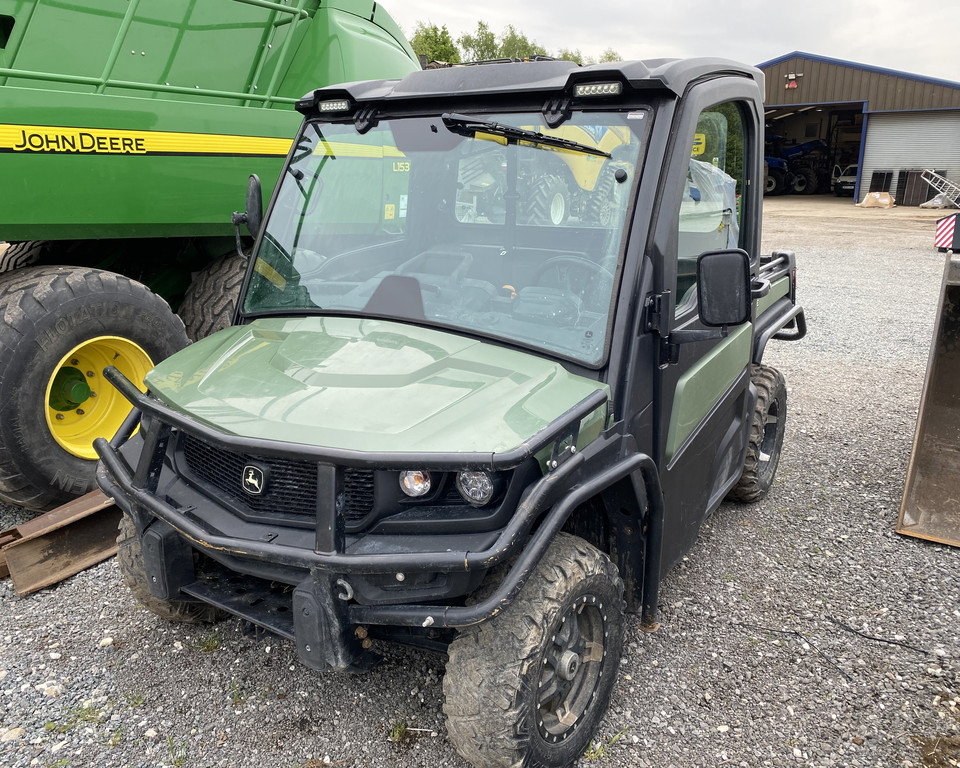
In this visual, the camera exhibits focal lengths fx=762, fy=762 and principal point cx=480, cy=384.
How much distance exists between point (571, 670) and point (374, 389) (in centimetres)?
109

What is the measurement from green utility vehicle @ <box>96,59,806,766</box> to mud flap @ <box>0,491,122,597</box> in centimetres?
98

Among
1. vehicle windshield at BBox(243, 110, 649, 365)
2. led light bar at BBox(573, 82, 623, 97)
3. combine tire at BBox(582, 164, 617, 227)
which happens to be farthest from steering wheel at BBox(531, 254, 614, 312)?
led light bar at BBox(573, 82, 623, 97)

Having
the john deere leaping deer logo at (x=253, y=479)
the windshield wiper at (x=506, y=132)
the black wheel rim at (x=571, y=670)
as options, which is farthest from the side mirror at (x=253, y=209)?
the black wheel rim at (x=571, y=670)

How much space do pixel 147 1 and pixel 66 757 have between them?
419 centimetres

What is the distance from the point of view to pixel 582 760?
2559 millimetres

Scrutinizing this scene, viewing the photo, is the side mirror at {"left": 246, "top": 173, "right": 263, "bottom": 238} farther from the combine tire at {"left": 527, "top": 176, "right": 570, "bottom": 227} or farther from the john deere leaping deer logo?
the john deere leaping deer logo

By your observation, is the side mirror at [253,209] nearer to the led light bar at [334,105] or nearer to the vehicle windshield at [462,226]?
the vehicle windshield at [462,226]

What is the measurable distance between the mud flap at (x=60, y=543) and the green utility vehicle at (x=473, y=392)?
0.98 m

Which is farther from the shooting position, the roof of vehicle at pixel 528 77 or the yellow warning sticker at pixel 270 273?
the yellow warning sticker at pixel 270 273

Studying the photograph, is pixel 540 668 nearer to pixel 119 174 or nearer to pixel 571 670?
pixel 571 670

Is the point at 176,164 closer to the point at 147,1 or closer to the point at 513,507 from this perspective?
the point at 147,1

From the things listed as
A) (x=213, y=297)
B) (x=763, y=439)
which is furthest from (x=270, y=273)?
(x=763, y=439)

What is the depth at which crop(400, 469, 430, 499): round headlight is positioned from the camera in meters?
2.18

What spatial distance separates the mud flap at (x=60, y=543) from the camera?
141 inches
